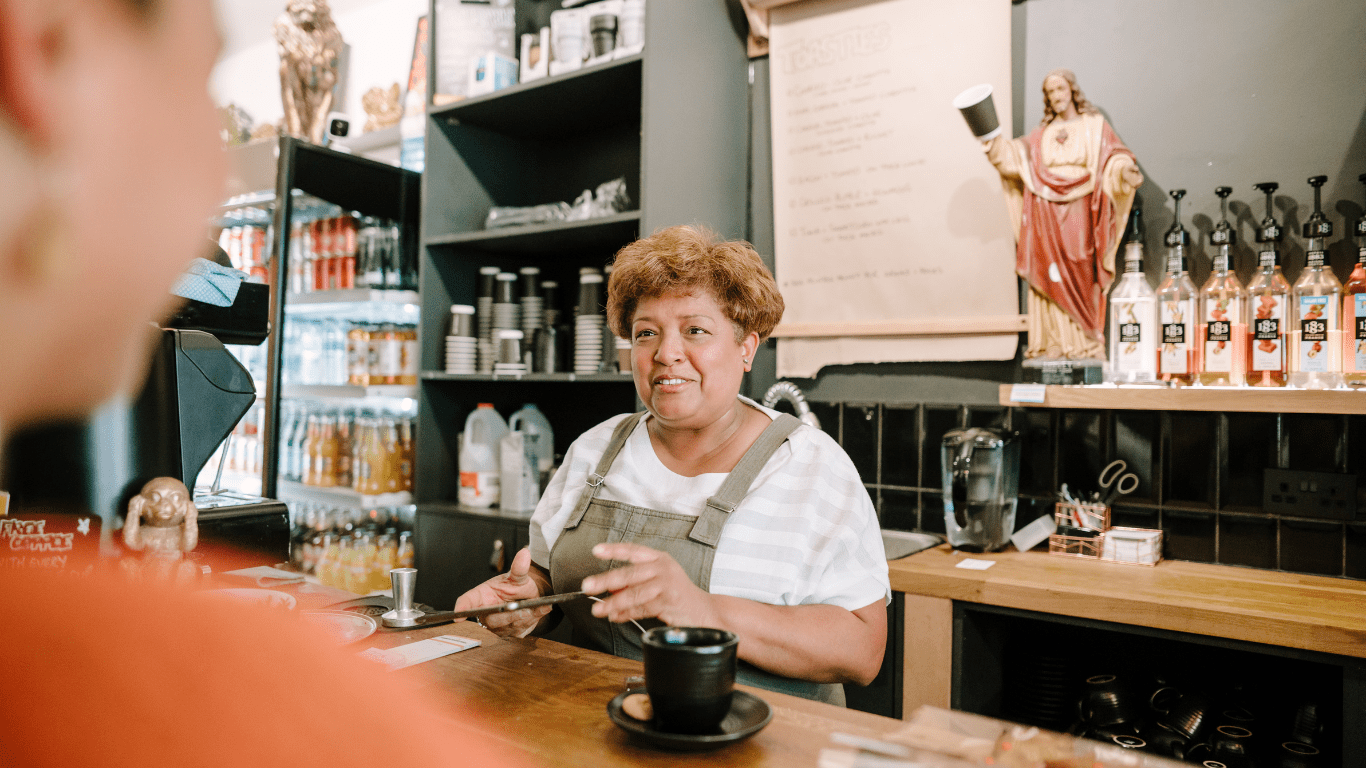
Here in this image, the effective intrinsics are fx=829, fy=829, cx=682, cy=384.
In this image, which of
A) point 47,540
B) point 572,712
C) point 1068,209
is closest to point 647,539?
point 572,712

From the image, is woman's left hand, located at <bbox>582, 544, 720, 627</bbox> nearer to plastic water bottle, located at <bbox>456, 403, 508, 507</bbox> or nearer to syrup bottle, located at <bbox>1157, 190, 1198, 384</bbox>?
syrup bottle, located at <bbox>1157, 190, 1198, 384</bbox>

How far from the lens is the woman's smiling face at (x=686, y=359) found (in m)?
1.49

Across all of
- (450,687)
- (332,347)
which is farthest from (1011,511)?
(332,347)

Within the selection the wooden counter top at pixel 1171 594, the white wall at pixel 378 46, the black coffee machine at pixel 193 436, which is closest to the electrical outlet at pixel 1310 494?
the wooden counter top at pixel 1171 594

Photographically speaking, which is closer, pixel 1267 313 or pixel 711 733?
pixel 711 733

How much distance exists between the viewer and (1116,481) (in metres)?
2.07

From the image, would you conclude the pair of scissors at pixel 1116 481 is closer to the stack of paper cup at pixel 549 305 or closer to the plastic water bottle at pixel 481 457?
the stack of paper cup at pixel 549 305

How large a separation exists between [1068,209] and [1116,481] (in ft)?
2.25

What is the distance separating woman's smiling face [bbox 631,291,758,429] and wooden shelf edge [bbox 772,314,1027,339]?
37.7 inches

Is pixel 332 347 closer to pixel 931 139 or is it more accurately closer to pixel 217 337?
pixel 217 337

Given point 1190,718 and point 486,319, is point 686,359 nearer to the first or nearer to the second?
point 1190,718

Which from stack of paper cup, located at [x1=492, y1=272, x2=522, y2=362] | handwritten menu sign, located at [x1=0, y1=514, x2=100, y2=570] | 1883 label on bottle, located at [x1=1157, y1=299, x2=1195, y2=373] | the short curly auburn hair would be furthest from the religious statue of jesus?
handwritten menu sign, located at [x1=0, y1=514, x2=100, y2=570]

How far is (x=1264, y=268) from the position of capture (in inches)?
72.9

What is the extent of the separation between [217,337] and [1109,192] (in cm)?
192
